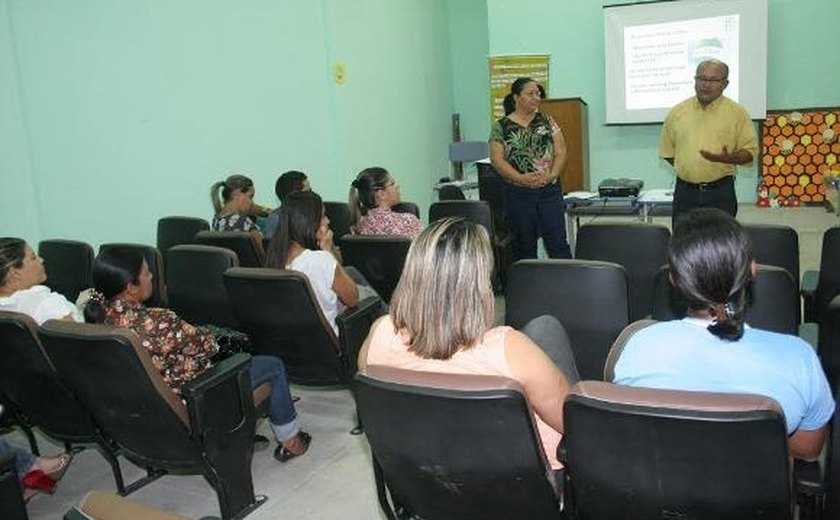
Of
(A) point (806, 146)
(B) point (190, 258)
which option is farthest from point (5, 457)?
(A) point (806, 146)

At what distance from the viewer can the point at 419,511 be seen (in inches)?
71.4

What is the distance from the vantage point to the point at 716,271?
1612 millimetres

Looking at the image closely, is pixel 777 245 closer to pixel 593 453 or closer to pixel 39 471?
pixel 593 453

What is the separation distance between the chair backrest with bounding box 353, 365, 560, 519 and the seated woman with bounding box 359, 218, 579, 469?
15 cm

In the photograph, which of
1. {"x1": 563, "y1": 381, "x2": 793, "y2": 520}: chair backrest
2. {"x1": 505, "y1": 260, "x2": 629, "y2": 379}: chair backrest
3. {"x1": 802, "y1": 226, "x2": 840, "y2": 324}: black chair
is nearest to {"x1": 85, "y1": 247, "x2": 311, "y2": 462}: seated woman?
{"x1": 505, "y1": 260, "x2": 629, "y2": 379}: chair backrest

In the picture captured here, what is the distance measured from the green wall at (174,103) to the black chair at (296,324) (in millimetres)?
2025

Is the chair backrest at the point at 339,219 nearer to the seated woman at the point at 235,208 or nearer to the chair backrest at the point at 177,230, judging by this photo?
the seated woman at the point at 235,208

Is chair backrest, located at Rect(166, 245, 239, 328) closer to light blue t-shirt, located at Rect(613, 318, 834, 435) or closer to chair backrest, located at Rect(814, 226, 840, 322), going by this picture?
light blue t-shirt, located at Rect(613, 318, 834, 435)

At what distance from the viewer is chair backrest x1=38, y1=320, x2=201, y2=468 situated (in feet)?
7.15

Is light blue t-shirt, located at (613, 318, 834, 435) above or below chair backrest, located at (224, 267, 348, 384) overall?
above

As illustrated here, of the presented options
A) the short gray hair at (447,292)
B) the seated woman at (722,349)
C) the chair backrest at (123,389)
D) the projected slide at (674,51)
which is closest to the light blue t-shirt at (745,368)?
the seated woman at (722,349)

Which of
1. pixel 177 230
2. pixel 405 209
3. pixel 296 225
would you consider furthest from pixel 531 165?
pixel 177 230

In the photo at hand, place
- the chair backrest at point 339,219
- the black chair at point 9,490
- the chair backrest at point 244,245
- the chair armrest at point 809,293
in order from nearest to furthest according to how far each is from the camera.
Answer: the black chair at point 9,490, the chair armrest at point 809,293, the chair backrest at point 244,245, the chair backrest at point 339,219

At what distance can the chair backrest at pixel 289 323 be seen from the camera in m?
2.82
